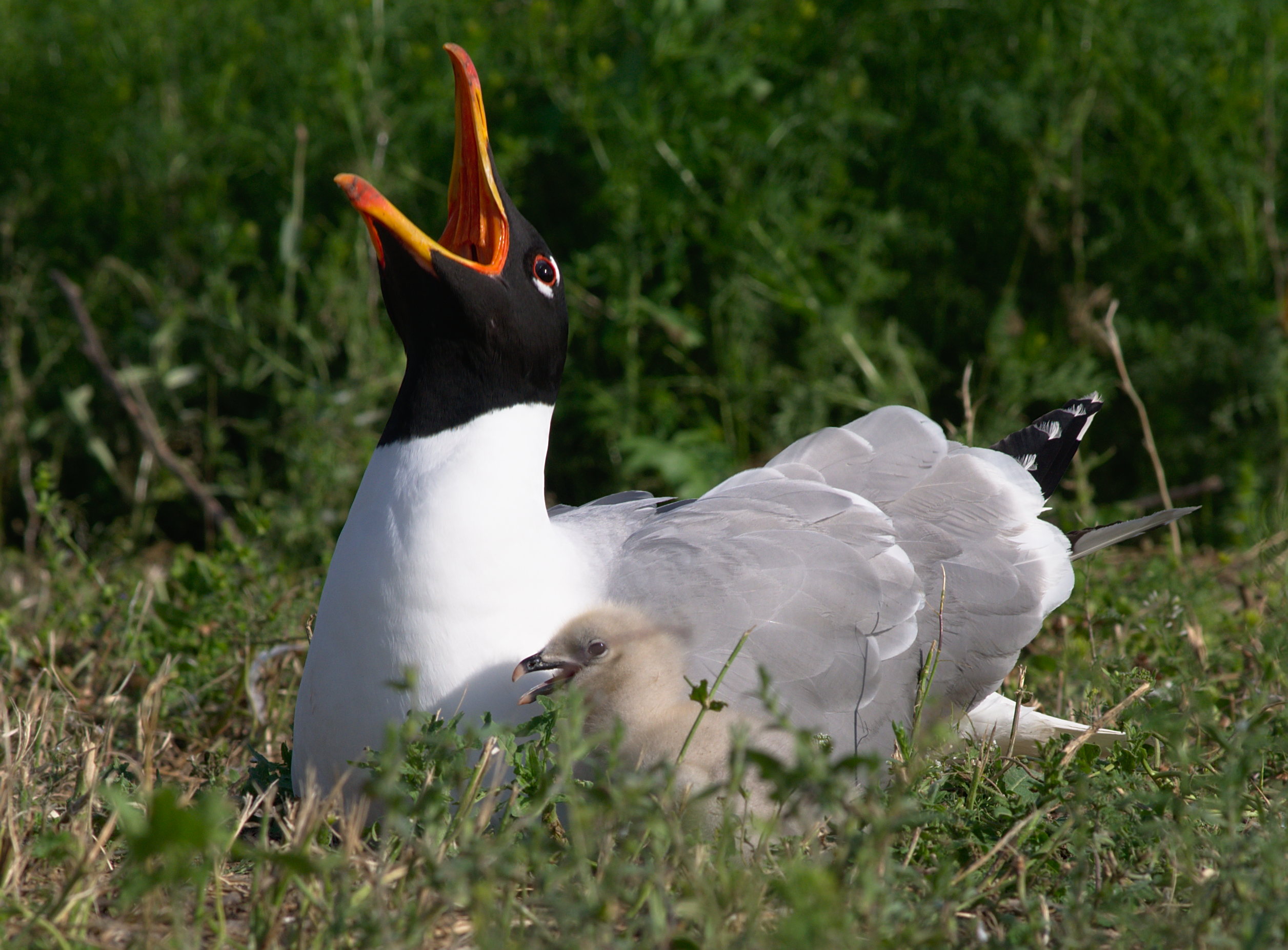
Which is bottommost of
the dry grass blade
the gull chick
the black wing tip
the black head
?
the dry grass blade

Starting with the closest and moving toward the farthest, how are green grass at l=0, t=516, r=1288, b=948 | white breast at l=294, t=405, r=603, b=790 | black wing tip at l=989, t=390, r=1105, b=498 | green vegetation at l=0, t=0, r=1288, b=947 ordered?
1. green grass at l=0, t=516, r=1288, b=948
2. white breast at l=294, t=405, r=603, b=790
3. black wing tip at l=989, t=390, r=1105, b=498
4. green vegetation at l=0, t=0, r=1288, b=947

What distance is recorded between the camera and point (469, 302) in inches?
92.2

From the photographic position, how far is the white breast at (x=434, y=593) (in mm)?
2148

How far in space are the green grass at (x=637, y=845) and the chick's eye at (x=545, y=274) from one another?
927 millimetres

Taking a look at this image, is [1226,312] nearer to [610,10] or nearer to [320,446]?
[610,10]

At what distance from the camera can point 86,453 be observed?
5.06 meters

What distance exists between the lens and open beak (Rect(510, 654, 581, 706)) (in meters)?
2.07

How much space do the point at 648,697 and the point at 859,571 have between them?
1.72 ft

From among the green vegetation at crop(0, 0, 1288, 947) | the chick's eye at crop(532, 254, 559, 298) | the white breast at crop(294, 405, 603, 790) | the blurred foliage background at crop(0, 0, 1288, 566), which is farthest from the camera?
the blurred foliage background at crop(0, 0, 1288, 566)

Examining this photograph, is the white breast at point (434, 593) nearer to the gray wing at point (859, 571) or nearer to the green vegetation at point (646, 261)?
the gray wing at point (859, 571)

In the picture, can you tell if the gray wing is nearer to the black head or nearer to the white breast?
the white breast

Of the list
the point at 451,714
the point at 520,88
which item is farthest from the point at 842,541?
the point at 520,88

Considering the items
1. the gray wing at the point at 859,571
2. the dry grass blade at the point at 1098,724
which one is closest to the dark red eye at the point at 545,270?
the gray wing at the point at 859,571

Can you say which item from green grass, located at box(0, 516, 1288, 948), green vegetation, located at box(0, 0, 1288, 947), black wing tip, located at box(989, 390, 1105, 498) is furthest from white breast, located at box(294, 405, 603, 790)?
black wing tip, located at box(989, 390, 1105, 498)
